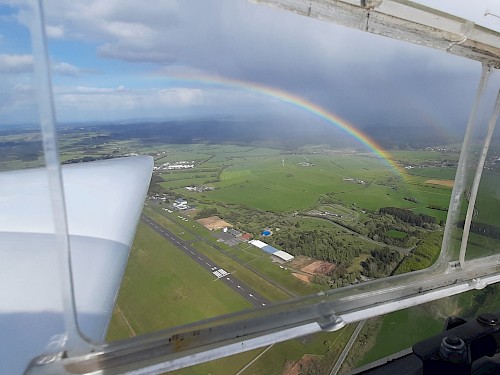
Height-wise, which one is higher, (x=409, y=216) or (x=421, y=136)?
(x=421, y=136)

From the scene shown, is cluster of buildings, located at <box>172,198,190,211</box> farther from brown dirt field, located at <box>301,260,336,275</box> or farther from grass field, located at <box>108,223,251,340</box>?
brown dirt field, located at <box>301,260,336,275</box>

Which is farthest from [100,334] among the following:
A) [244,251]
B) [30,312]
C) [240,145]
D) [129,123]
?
[240,145]

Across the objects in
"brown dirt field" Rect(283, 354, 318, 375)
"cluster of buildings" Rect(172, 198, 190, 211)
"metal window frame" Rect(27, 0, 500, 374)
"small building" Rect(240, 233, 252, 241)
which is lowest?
"brown dirt field" Rect(283, 354, 318, 375)

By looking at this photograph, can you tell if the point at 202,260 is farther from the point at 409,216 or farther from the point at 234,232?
the point at 409,216

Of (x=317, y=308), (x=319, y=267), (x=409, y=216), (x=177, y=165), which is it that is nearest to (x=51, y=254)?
(x=317, y=308)

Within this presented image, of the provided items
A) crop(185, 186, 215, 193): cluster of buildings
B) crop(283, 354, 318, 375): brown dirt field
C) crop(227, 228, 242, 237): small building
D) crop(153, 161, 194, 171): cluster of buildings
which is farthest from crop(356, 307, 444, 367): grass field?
crop(185, 186, 215, 193): cluster of buildings
